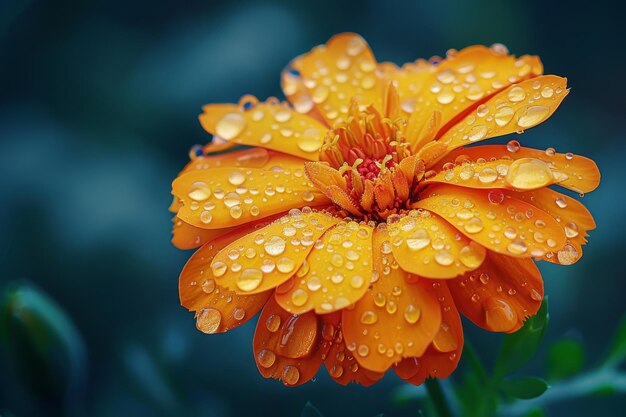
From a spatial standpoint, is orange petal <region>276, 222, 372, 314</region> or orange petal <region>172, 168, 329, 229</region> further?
orange petal <region>172, 168, 329, 229</region>

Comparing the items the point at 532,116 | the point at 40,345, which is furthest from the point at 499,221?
the point at 40,345

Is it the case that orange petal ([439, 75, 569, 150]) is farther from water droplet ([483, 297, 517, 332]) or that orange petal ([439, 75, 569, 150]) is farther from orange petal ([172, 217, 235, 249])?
orange petal ([172, 217, 235, 249])

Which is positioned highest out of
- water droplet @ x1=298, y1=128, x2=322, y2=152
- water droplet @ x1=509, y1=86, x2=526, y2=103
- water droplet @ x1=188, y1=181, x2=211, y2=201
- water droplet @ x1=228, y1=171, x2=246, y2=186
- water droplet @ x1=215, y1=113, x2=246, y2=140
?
water droplet @ x1=215, y1=113, x2=246, y2=140

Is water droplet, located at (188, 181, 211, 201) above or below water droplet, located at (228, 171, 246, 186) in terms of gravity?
above

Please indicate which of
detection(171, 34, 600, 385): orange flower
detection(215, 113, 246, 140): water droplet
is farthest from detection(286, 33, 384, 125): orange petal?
detection(215, 113, 246, 140): water droplet

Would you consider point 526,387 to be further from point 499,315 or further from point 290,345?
point 290,345

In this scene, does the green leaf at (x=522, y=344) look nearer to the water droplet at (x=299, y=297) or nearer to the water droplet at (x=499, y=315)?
the water droplet at (x=499, y=315)

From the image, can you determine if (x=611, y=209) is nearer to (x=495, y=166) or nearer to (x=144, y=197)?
(x=495, y=166)

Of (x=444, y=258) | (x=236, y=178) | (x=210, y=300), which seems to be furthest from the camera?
(x=236, y=178)
